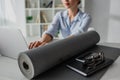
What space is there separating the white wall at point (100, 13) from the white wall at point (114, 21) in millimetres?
88

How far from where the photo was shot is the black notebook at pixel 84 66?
0.86 meters

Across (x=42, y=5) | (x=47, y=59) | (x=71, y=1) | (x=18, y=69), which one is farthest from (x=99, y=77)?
(x=42, y=5)

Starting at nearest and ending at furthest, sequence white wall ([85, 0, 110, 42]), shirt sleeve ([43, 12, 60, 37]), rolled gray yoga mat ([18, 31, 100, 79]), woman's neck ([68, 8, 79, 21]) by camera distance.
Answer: rolled gray yoga mat ([18, 31, 100, 79]) → shirt sleeve ([43, 12, 60, 37]) → woman's neck ([68, 8, 79, 21]) → white wall ([85, 0, 110, 42])

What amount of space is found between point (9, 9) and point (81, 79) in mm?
2746

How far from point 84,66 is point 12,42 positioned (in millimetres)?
424

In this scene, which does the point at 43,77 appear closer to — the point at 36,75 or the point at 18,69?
the point at 36,75

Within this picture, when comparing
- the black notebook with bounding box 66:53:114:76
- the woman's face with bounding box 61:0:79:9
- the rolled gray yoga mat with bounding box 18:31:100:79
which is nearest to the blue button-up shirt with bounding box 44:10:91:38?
the woman's face with bounding box 61:0:79:9

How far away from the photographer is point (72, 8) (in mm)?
1699

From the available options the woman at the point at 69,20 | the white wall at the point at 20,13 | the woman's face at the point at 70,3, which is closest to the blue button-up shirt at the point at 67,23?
the woman at the point at 69,20

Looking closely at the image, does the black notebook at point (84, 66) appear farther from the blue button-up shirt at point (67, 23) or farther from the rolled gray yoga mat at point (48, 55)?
the blue button-up shirt at point (67, 23)

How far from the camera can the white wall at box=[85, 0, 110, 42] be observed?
3230 mm

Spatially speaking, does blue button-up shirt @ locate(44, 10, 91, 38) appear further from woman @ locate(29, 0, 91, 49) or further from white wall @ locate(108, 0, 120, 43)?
white wall @ locate(108, 0, 120, 43)

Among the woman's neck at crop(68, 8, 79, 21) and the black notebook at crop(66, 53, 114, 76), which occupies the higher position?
the woman's neck at crop(68, 8, 79, 21)

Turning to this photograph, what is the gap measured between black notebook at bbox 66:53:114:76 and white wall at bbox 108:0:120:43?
2.30 meters
